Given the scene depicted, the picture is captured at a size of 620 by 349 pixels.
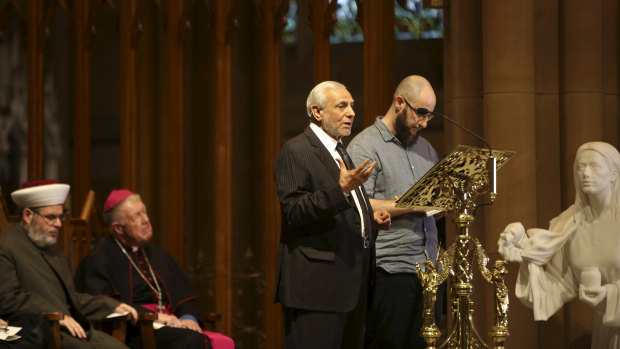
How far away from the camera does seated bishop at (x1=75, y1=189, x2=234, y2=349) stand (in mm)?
5562

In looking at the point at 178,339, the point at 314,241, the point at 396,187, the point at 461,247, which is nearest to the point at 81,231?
the point at 178,339

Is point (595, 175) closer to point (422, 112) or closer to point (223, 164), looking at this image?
point (422, 112)

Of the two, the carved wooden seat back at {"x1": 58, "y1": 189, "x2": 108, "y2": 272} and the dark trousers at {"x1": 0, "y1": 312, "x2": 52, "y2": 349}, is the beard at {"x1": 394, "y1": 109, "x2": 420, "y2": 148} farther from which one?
the carved wooden seat back at {"x1": 58, "y1": 189, "x2": 108, "y2": 272}

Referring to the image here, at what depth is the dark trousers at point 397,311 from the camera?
14.6 feet

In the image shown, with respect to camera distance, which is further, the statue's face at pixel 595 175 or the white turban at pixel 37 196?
the white turban at pixel 37 196

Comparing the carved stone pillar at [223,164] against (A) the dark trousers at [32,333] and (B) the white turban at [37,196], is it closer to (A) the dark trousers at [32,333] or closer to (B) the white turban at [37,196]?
(B) the white turban at [37,196]

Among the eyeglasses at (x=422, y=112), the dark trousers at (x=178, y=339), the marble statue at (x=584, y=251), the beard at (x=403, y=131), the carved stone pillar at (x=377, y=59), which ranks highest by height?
the carved stone pillar at (x=377, y=59)

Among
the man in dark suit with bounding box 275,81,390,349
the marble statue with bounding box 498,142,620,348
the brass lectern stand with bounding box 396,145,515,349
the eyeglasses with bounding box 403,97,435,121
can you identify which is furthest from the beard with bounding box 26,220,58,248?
the marble statue with bounding box 498,142,620,348

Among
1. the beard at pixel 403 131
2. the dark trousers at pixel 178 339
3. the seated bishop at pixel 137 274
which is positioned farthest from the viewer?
the seated bishop at pixel 137 274

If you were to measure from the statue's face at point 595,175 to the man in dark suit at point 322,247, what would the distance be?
1.07m

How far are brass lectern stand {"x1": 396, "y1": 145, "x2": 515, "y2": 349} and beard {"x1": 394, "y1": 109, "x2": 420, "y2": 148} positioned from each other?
66cm

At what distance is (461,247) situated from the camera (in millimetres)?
4004

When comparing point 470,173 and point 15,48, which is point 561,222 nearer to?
point 470,173

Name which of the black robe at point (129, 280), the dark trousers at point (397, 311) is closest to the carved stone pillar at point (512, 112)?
the dark trousers at point (397, 311)
